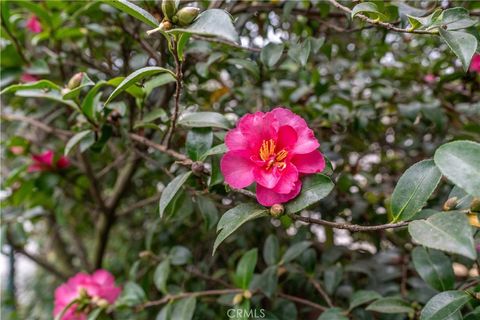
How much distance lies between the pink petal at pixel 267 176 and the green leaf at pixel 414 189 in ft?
0.57

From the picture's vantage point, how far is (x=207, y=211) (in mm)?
915

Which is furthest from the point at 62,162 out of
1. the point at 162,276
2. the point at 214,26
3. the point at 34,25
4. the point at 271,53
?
the point at 214,26

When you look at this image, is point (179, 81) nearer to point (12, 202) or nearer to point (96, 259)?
point (12, 202)

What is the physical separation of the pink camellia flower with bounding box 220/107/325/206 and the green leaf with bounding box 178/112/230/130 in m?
0.12

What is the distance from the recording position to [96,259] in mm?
1566

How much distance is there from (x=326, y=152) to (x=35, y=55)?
3.15 feet

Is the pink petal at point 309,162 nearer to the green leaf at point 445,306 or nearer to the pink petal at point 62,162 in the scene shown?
the green leaf at point 445,306

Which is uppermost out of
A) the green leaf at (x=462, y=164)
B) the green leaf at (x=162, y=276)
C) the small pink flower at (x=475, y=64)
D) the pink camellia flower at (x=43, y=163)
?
the green leaf at (x=462, y=164)

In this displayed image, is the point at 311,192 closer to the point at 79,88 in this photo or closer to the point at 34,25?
the point at 79,88

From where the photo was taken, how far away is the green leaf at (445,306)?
65cm

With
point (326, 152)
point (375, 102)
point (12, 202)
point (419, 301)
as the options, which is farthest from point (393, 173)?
point (12, 202)

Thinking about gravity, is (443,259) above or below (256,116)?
below

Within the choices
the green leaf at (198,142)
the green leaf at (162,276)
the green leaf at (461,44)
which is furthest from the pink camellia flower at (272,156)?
the green leaf at (162,276)

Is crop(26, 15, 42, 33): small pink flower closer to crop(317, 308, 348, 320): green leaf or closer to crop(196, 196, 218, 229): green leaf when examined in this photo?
crop(196, 196, 218, 229): green leaf
